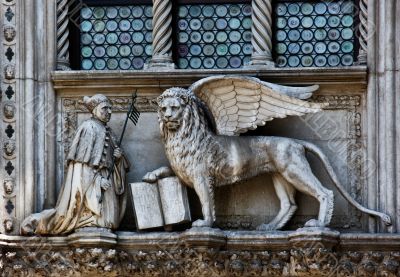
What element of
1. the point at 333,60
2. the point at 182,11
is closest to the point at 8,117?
the point at 182,11

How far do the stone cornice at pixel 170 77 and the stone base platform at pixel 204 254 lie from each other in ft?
5.43

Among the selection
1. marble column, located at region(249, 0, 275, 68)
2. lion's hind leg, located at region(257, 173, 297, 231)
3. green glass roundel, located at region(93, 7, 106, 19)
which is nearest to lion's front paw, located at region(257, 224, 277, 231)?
lion's hind leg, located at region(257, 173, 297, 231)

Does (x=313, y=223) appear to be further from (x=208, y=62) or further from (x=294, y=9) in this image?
(x=294, y=9)

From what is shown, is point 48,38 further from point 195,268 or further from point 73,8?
point 195,268

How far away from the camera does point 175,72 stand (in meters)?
19.9

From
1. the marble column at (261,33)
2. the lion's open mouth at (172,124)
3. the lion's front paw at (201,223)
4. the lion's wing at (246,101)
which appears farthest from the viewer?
A: the marble column at (261,33)

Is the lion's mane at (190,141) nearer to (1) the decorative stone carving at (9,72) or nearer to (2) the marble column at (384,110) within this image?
(2) the marble column at (384,110)

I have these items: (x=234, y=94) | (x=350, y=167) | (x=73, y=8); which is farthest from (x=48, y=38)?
(x=350, y=167)

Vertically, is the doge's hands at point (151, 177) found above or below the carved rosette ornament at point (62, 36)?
below

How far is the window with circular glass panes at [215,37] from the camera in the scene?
67.2ft

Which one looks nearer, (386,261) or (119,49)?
Answer: (386,261)

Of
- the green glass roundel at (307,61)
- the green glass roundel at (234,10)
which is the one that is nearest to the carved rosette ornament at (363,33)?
the green glass roundel at (307,61)

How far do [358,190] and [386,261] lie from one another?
93 centimetres

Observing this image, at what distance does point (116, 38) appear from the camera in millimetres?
20625
